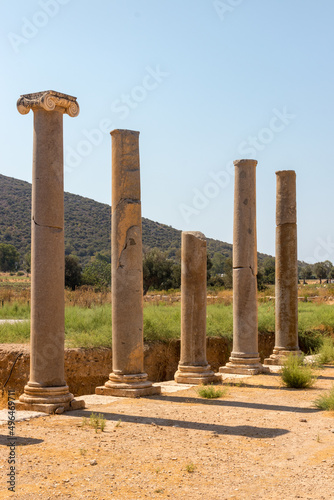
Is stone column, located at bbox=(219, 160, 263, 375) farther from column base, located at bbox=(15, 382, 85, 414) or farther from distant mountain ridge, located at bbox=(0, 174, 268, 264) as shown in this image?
distant mountain ridge, located at bbox=(0, 174, 268, 264)

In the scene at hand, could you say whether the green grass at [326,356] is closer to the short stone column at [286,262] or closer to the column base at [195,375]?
the short stone column at [286,262]

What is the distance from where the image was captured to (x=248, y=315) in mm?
15695

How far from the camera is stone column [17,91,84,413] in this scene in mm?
9977

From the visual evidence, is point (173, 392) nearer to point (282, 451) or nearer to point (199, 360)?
point (199, 360)

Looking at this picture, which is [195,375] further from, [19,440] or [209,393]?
[19,440]

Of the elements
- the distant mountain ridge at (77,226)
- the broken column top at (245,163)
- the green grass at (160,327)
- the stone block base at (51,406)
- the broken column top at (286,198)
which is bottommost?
the stone block base at (51,406)

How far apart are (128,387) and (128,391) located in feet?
0.32

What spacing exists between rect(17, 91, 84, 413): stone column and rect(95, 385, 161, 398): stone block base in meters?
1.49

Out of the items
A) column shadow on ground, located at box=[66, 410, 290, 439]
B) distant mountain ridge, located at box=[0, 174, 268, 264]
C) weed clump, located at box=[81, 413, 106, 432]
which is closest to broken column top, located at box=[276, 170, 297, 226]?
column shadow on ground, located at box=[66, 410, 290, 439]

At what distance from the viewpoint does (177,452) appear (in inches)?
293

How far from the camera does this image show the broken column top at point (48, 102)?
1010cm

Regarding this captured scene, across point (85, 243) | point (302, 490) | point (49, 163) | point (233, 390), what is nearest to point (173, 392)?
point (233, 390)

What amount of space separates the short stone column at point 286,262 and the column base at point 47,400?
8960mm


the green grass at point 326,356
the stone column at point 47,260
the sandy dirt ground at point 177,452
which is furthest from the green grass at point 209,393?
the green grass at point 326,356
